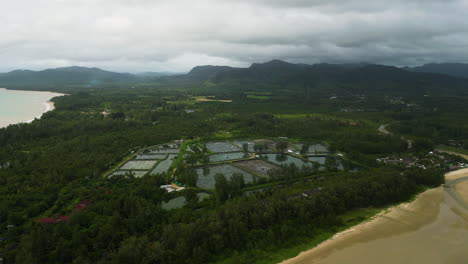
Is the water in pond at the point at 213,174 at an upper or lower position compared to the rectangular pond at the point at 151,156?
lower

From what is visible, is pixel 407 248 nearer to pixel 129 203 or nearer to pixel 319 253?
pixel 319 253

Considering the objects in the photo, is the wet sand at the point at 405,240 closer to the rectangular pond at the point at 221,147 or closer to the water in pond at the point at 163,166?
the water in pond at the point at 163,166

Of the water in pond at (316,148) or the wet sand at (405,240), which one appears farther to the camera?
the water in pond at (316,148)

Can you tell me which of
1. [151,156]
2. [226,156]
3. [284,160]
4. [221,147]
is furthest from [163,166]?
[284,160]

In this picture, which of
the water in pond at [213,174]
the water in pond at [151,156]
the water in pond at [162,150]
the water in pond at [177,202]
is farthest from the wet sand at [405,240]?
the water in pond at [162,150]

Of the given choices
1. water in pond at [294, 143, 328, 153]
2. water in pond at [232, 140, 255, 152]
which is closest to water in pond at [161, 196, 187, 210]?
water in pond at [232, 140, 255, 152]

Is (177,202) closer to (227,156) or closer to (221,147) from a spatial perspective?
(227,156)

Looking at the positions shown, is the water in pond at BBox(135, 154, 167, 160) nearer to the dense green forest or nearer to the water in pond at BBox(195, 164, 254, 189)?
the dense green forest
